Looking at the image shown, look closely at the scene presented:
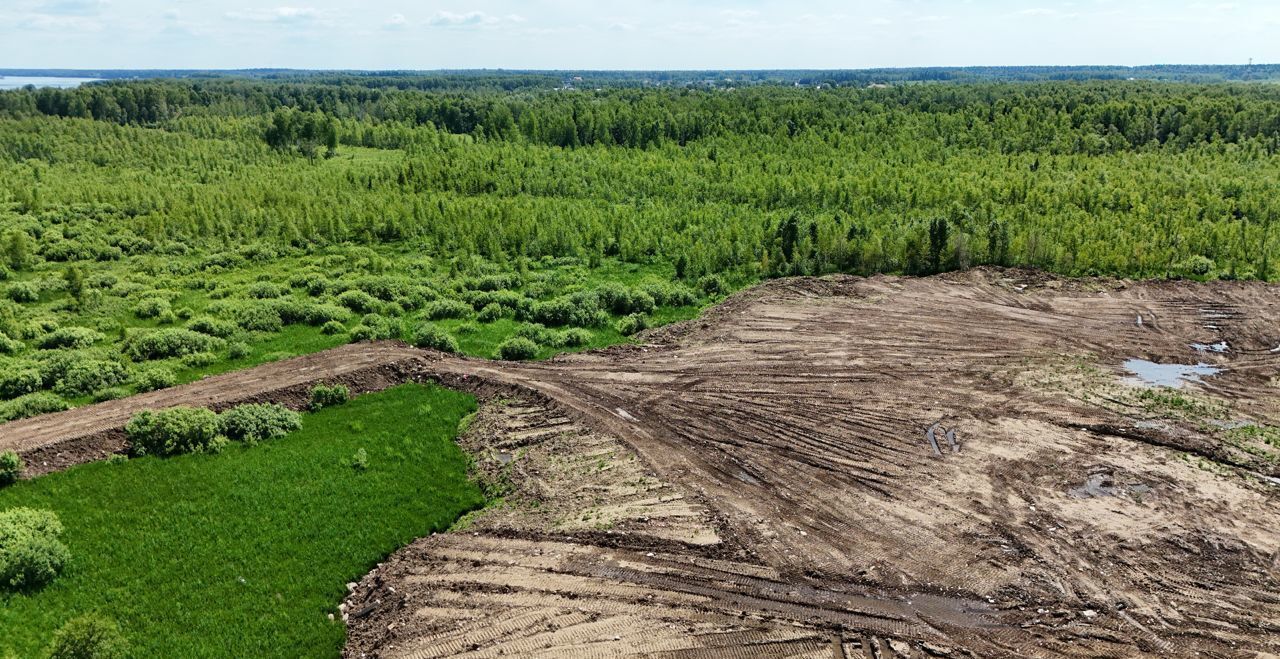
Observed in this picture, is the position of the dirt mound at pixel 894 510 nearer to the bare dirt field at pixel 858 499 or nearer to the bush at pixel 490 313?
the bare dirt field at pixel 858 499

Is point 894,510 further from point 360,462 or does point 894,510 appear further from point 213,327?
point 213,327

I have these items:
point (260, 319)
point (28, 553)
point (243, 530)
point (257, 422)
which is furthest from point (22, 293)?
point (243, 530)

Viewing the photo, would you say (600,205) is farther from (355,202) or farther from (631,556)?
(631,556)

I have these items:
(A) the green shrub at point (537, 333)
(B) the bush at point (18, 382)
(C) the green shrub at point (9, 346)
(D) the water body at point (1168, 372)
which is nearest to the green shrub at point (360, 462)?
(A) the green shrub at point (537, 333)

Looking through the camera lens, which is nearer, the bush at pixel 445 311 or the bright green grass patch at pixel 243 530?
the bright green grass patch at pixel 243 530


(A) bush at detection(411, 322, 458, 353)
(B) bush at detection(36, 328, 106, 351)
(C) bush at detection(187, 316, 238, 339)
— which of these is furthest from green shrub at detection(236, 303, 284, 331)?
(A) bush at detection(411, 322, 458, 353)

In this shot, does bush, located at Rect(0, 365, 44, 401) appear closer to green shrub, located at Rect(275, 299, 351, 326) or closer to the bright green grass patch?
the bright green grass patch
